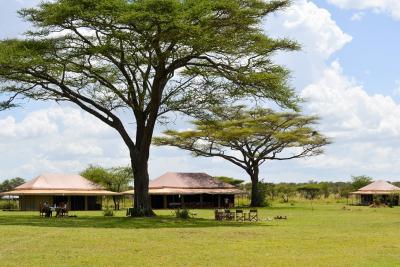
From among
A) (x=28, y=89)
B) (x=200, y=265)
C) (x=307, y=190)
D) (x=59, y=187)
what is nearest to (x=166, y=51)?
(x=28, y=89)

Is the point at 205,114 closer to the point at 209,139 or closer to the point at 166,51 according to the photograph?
the point at 166,51

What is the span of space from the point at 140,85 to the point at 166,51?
263 inches

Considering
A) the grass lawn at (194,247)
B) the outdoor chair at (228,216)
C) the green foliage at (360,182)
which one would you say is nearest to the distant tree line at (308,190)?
the green foliage at (360,182)

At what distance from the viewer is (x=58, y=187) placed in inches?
2557

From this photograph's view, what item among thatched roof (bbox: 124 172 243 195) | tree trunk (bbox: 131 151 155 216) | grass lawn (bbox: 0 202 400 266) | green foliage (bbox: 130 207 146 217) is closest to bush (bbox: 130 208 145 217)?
green foliage (bbox: 130 207 146 217)

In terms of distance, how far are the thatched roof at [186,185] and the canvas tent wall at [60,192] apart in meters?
4.29

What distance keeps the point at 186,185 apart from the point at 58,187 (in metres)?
14.3

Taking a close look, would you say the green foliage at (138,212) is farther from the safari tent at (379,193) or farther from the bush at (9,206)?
the safari tent at (379,193)

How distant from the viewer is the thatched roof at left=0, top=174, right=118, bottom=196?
6261 cm

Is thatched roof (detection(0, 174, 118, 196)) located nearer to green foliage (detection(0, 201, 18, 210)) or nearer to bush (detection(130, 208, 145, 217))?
green foliage (detection(0, 201, 18, 210))

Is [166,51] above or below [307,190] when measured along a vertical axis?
above

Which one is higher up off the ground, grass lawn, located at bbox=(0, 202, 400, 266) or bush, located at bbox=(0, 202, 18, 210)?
grass lawn, located at bbox=(0, 202, 400, 266)

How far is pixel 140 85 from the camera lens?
41156 millimetres

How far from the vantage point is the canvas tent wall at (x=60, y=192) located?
62.9 metres
